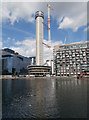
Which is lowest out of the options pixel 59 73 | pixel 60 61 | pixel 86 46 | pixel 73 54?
pixel 59 73

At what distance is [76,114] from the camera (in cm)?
1808

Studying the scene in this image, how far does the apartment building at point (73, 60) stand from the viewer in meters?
174

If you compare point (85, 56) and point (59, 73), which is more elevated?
point (85, 56)

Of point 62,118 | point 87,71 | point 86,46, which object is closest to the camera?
point 62,118

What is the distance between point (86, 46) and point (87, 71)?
141 ft

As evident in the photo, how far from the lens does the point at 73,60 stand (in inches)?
6993

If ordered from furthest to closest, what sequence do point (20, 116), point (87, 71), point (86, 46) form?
point (86, 46) → point (87, 71) → point (20, 116)

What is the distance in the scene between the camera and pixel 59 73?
184750 mm

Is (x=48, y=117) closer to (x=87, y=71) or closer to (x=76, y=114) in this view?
(x=76, y=114)

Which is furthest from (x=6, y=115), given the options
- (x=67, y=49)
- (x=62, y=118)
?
(x=67, y=49)

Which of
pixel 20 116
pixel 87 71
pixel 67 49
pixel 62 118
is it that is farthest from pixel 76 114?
pixel 67 49

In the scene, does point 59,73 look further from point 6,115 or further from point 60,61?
point 6,115

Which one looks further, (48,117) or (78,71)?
(78,71)

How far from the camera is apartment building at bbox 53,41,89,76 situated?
17400 cm
